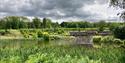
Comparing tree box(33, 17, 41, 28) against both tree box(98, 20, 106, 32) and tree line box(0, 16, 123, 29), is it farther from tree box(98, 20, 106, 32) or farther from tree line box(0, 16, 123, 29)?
tree box(98, 20, 106, 32)

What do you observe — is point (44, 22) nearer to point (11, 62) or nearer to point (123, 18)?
point (123, 18)

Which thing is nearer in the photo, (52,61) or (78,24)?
(52,61)

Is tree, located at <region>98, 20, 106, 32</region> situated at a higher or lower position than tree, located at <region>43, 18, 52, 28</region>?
lower

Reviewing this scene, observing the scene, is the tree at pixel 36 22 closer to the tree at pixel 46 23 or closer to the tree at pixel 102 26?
the tree at pixel 46 23

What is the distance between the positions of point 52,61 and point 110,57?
572 cm

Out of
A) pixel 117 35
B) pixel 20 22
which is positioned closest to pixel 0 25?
pixel 20 22

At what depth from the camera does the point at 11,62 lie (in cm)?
1462

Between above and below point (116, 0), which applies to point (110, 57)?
below

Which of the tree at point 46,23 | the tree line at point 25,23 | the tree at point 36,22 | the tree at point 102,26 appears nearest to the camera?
the tree at point 102,26

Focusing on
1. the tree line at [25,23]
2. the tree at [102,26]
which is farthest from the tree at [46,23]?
the tree at [102,26]

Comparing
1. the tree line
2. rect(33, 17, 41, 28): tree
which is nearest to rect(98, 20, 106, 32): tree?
the tree line

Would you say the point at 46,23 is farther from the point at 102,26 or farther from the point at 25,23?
the point at 102,26

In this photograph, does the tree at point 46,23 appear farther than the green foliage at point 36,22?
Yes

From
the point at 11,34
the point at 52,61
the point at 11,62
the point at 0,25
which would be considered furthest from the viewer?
the point at 0,25
